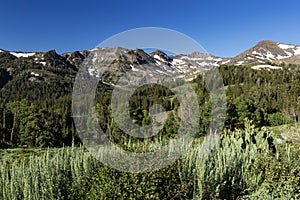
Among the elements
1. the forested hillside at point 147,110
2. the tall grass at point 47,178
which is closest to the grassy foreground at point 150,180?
the tall grass at point 47,178

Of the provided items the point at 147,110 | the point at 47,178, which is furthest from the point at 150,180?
the point at 147,110

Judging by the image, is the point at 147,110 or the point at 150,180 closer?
the point at 150,180

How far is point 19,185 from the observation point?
4840mm

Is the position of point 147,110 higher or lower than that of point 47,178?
higher

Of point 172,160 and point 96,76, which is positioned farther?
point 96,76

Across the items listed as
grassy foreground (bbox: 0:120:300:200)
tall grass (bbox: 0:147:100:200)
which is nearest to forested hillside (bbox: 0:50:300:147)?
tall grass (bbox: 0:147:100:200)

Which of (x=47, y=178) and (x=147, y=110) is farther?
(x=147, y=110)

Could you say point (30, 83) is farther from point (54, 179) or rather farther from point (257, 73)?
point (54, 179)

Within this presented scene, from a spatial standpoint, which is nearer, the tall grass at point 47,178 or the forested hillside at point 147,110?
the tall grass at point 47,178

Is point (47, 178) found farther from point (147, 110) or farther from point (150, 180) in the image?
point (147, 110)

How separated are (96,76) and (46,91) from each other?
178123 mm

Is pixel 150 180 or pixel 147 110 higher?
pixel 147 110

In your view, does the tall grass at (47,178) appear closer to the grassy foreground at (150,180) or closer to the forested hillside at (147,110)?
the grassy foreground at (150,180)

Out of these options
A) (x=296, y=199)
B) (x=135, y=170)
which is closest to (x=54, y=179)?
(x=135, y=170)
